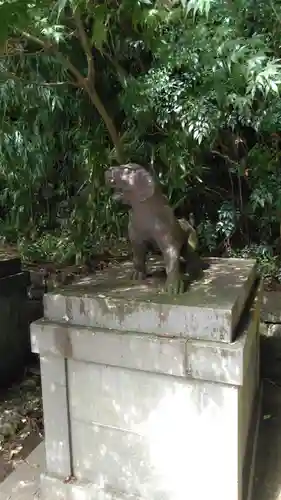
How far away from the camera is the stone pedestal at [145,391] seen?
5.88ft

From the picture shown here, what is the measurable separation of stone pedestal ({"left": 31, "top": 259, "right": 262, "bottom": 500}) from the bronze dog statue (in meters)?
0.14

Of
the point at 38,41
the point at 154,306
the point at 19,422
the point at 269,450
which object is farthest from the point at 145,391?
the point at 38,41

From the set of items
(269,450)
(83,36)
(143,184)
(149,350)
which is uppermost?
(83,36)

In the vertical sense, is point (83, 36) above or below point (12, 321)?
above

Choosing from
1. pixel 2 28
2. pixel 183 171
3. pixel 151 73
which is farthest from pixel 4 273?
pixel 2 28

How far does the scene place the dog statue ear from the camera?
188cm

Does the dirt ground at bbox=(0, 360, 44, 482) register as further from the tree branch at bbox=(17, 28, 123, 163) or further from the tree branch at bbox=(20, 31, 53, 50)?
the tree branch at bbox=(20, 31, 53, 50)

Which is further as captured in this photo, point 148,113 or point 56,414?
point 148,113

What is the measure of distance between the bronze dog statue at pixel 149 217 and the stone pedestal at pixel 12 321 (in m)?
1.53

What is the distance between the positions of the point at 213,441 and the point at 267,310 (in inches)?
68.4

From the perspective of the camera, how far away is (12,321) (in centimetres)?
345

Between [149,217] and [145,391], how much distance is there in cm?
69

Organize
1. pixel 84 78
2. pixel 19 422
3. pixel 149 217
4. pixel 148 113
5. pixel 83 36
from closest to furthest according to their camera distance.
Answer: pixel 149 217 < pixel 83 36 < pixel 19 422 < pixel 84 78 < pixel 148 113

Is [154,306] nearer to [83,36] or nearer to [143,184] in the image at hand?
[143,184]
